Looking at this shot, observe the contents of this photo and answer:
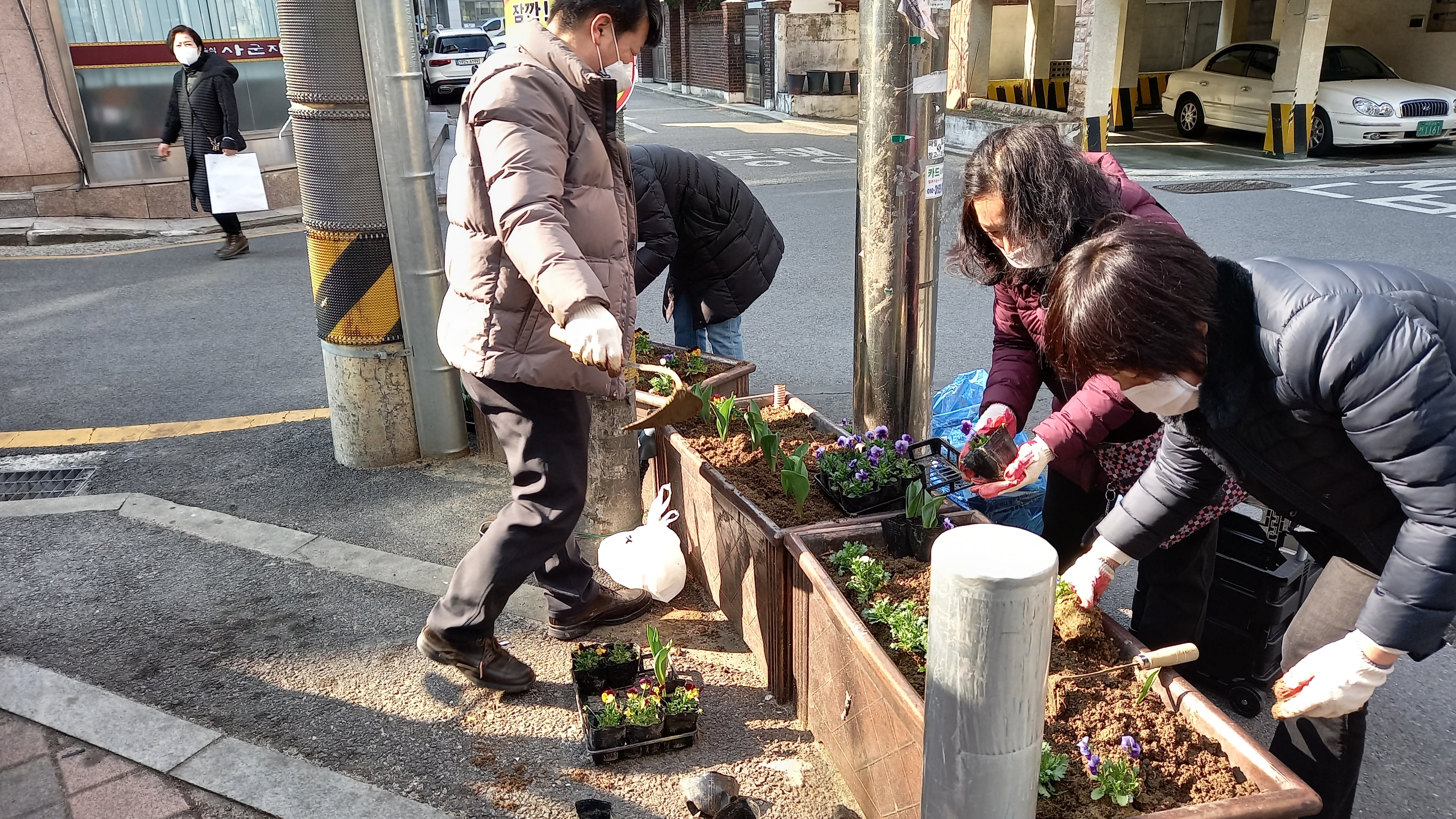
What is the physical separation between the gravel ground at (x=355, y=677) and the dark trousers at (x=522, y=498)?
299 millimetres

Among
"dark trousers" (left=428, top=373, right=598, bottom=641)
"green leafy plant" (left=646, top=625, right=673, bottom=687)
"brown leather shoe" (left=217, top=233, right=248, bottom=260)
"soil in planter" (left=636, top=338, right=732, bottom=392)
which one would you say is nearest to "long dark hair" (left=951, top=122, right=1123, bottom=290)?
"dark trousers" (left=428, top=373, right=598, bottom=641)

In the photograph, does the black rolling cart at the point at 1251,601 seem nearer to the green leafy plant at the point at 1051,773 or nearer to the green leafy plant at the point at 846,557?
the green leafy plant at the point at 846,557

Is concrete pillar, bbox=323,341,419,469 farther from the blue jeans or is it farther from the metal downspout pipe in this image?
the blue jeans

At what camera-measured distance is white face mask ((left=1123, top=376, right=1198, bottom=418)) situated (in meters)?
1.86

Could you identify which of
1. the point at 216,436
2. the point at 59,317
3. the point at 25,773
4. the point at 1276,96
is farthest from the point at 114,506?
the point at 1276,96

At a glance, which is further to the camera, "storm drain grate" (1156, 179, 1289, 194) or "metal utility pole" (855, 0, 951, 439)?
"storm drain grate" (1156, 179, 1289, 194)

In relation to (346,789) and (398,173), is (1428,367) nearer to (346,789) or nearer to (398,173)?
(346,789)

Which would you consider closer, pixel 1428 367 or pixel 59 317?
pixel 1428 367

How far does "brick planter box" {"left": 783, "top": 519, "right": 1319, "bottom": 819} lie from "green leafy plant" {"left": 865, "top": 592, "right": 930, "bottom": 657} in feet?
0.20

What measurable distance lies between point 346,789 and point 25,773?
854 mm

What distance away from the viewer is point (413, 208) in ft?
13.7

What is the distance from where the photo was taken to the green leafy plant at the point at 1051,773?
79.0 inches

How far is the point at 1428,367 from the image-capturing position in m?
1.63

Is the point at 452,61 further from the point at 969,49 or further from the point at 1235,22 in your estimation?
the point at 1235,22
